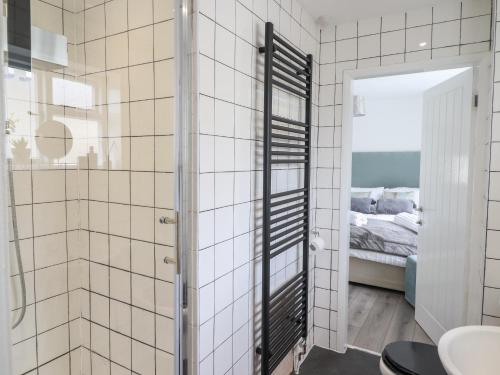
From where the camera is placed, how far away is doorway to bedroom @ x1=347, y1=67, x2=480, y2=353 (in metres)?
2.38

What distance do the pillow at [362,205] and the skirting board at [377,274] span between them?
1183 millimetres

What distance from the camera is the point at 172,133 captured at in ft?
4.30

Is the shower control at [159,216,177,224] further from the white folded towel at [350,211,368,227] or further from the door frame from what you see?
the white folded towel at [350,211,368,227]

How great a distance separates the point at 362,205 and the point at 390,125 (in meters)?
1.52

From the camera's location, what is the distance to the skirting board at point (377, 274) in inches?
135

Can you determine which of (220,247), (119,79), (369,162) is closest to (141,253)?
(220,247)

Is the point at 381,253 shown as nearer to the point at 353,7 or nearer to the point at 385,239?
the point at 385,239

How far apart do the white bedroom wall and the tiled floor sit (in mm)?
3618

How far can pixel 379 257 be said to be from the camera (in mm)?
3434

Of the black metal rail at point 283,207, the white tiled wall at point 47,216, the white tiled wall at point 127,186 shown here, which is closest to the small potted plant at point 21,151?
the white tiled wall at point 47,216

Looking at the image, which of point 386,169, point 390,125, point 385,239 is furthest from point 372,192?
Result: point 385,239

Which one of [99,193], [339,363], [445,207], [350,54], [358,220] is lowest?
[339,363]

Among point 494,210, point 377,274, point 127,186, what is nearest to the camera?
point 127,186

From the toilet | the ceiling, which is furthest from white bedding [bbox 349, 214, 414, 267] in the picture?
the ceiling
